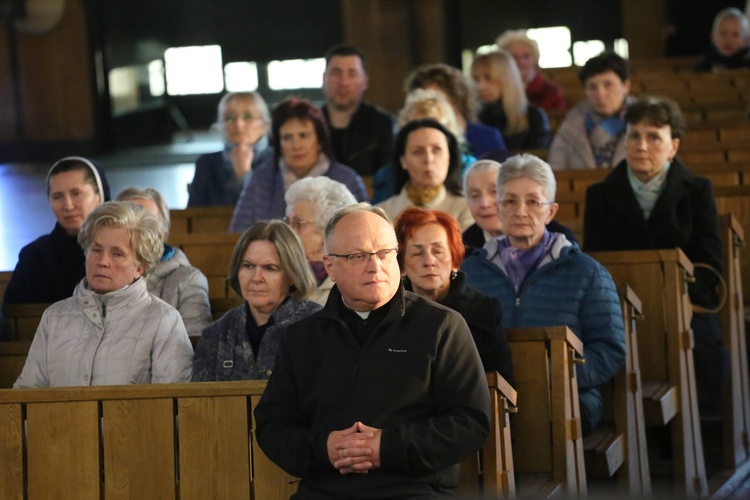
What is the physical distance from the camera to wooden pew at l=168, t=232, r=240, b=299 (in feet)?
18.9

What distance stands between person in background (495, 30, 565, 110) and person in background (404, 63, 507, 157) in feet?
7.28

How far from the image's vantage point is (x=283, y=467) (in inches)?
129

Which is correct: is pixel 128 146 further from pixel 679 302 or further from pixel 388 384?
pixel 388 384

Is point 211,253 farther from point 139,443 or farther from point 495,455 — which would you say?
point 495,455

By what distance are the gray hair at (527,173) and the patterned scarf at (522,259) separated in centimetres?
17

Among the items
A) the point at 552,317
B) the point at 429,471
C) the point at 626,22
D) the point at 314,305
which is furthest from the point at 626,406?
the point at 626,22

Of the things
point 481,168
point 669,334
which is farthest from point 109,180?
point 669,334

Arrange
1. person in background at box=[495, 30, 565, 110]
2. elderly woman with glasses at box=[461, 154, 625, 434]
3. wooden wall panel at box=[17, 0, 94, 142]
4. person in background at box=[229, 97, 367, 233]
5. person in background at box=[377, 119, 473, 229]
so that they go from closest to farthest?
elderly woman with glasses at box=[461, 154, 625, 434], person in background at box=[377, 119, 473, 229], person in background at box=[229, 97, 367, 233], person in background at box=[495, 30, 565, 110], wooden wall panel at box=[17, 0, 94, 142]

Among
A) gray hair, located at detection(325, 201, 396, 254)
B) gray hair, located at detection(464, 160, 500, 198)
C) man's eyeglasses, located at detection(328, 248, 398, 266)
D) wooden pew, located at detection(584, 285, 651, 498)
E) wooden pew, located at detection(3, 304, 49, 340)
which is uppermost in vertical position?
gray hair, located at detection(464, 160, 500, 198)

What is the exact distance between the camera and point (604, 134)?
7.16 meters

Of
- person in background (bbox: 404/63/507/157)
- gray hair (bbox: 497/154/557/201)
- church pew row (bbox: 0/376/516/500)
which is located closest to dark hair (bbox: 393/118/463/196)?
gray hair (bbox: 497/154/557/201)

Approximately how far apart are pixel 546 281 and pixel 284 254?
0.91 m

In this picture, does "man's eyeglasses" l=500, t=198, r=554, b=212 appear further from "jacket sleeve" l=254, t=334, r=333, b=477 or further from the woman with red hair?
"jacket sleeve" l=254, t=334, r=333, b=477

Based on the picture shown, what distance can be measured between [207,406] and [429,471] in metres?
0.64
